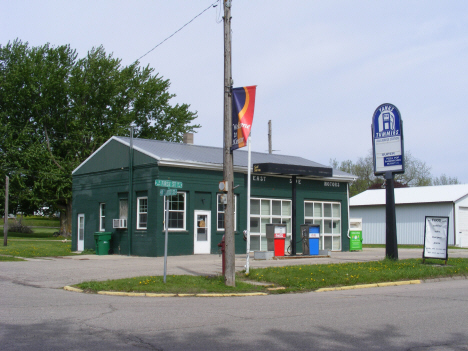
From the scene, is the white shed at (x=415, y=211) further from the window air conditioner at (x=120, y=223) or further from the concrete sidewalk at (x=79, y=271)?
the window air conditioner at (x=120, y=223)

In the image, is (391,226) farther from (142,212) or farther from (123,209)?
(123,209)

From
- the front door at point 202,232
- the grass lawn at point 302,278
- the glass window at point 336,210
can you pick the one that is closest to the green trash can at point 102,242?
the front door at point 202,232

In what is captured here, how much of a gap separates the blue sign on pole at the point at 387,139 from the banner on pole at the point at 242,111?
743 cm

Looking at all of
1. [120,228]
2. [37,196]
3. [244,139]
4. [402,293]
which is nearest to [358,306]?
[402,293]

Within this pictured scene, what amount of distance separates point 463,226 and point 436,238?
25.8 metres

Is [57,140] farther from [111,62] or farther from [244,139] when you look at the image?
[244,139]

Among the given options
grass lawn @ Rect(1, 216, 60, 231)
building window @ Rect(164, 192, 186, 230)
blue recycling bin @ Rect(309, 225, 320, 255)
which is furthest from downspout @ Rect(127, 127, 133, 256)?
grass lawn @ Rect(1, 216, 60, 231)

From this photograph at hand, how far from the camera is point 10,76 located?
43.0 m

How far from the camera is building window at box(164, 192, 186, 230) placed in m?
24.0

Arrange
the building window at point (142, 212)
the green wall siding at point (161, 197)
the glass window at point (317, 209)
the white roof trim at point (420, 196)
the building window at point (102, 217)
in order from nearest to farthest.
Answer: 1. the green wall siding at point (161, 197)
2. the building window at point (142, 212)
3. the building window at point (102, 217)
4. the glass window at point (317, 209)
5. the white roof trim at point (420, 196)

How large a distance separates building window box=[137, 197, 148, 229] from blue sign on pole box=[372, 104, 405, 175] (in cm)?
1123

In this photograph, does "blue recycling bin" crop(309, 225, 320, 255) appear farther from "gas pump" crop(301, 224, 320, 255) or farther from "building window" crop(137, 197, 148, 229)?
"building window" crop(137, 197, 148, 229)

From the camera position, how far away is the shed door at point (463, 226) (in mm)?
40469

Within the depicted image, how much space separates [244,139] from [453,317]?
19.8 feet
